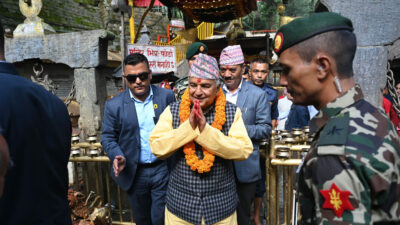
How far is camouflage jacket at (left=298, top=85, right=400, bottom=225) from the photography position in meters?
0.80

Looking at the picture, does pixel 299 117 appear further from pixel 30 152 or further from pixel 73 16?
pixel 73 16

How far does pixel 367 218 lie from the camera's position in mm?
795

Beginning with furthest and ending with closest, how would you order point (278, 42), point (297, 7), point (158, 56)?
point (297, 7) < point (158, 56) < point (278, 42)

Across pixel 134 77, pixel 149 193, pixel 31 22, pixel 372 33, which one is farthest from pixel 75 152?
pixel 31 22

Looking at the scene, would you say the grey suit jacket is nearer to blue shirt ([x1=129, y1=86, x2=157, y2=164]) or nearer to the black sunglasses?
blue shirt ([x1=129, y1=86, x2=157, y2=164])

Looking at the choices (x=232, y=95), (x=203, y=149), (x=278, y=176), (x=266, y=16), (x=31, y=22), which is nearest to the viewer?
(x=203, y=149)

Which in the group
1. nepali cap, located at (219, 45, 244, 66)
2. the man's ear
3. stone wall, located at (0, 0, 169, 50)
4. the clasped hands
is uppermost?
stone wall, located at (0, 0, 169, 50)

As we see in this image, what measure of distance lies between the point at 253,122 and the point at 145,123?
113 cm

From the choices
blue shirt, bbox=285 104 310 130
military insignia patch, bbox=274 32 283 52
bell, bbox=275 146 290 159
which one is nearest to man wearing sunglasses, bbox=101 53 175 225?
bell, bbox=275 146 290 159

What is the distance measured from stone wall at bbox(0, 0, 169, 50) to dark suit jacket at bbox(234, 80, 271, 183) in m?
11.6

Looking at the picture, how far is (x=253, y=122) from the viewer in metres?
2.58

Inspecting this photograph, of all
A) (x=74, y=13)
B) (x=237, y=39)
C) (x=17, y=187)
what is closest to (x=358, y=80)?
(x=17, y=187)

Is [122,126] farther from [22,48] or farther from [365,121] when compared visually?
[22,48]

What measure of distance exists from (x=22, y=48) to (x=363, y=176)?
607cm
